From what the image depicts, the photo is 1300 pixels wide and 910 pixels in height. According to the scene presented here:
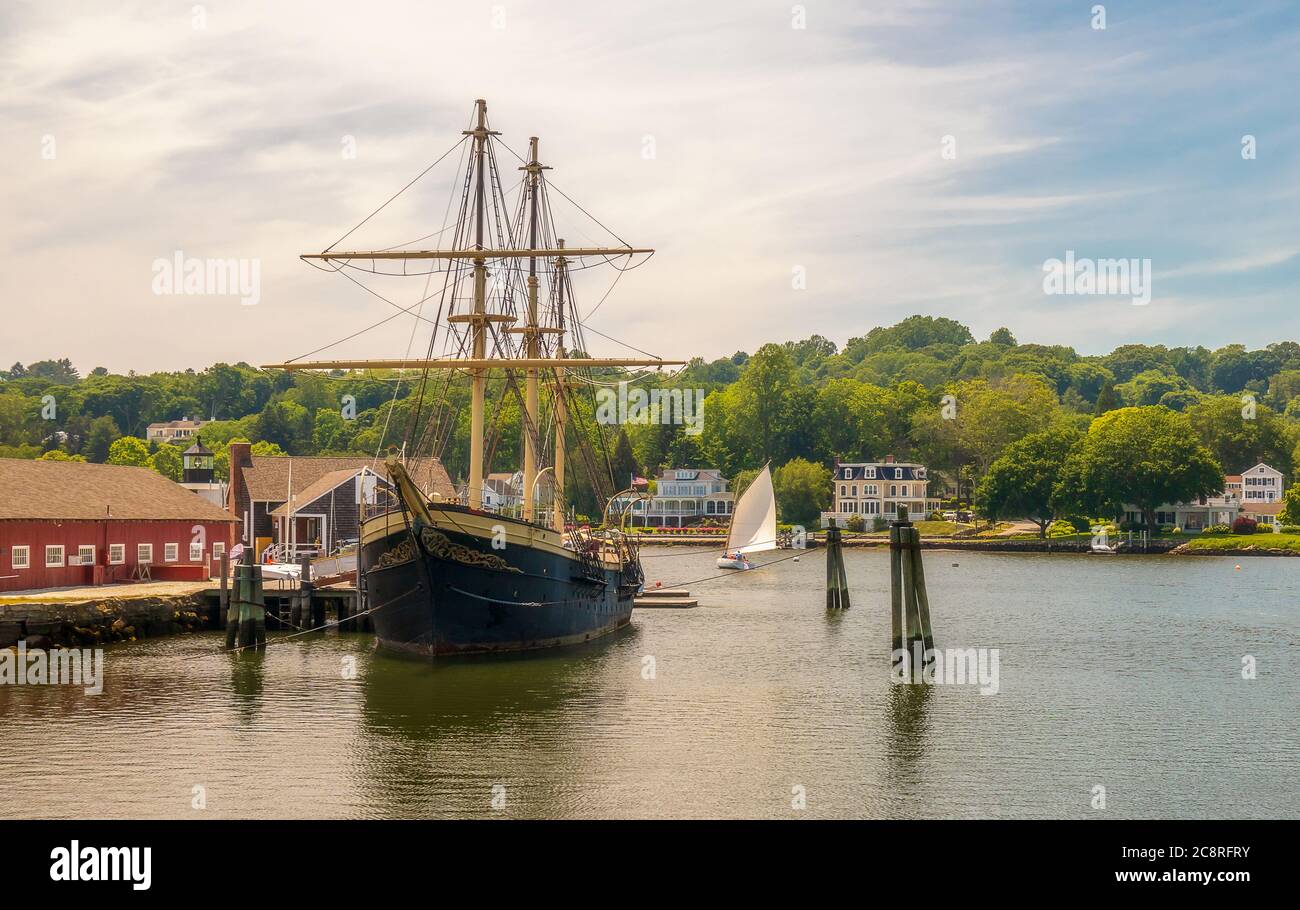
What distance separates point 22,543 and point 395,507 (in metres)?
14.1

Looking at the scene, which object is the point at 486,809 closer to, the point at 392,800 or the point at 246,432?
the point at 392,800

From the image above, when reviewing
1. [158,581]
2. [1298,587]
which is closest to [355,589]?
[158,581]

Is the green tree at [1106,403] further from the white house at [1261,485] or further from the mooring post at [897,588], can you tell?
the mooring post at [897,588]

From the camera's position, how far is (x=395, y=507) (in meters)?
37.1

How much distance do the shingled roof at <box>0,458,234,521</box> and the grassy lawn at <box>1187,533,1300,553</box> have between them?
307 ft

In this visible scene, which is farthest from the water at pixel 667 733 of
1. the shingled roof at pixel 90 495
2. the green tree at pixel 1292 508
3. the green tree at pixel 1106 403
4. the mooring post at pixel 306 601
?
the green tree at pixel 1106 403

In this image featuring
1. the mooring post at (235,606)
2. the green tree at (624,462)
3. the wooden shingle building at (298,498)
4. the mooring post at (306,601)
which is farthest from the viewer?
the green tree at (624,462)

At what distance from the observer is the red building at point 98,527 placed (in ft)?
139

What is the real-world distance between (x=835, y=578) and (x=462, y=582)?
93.1 ft

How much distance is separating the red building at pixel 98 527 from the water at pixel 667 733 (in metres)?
5.17

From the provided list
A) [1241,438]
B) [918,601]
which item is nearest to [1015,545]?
[1241,438]

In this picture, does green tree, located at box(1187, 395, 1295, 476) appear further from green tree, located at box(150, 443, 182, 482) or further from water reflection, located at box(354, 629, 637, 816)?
water reflection, located at box(354, 629, 637, 816)

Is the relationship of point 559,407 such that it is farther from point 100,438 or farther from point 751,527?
point 100,438

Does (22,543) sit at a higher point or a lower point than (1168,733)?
higher
